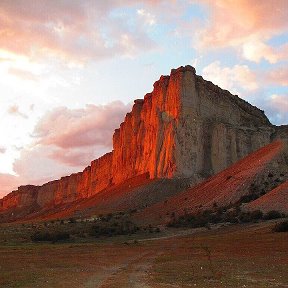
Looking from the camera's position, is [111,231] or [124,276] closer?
[124,276]

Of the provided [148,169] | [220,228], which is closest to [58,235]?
[220,228]

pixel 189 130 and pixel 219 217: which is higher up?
pixel 189 130

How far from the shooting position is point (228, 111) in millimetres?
96188

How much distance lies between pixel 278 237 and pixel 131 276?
15501mm

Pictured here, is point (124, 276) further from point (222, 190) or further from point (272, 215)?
point (222, 190)

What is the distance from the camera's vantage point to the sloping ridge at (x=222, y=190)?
52.3 metres

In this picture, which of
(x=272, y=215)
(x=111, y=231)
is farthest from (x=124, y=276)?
(x=111, y=231)

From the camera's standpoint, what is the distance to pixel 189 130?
87.4m

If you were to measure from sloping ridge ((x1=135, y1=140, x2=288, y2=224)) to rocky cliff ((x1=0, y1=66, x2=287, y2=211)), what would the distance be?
72.6 ft

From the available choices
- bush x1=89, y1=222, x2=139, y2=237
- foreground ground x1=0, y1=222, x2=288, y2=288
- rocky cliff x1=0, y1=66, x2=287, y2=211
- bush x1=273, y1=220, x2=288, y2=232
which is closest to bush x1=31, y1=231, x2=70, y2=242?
bush x1=89, y1=222, x2=139, y2=237

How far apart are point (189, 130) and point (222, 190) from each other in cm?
3377

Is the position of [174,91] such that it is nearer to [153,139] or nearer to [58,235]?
[153,139]

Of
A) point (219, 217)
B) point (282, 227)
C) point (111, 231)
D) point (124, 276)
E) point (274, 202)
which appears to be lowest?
point (124, 276)

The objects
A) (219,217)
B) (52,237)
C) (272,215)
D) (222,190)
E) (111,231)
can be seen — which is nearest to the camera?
(272,215)
